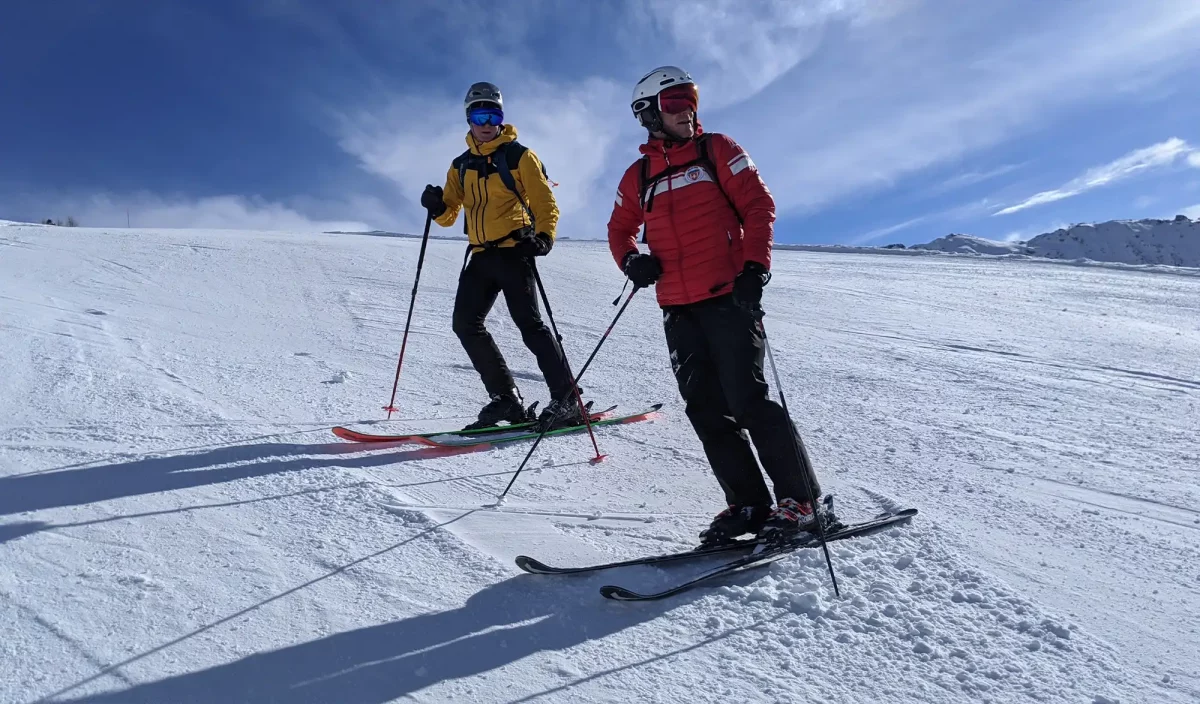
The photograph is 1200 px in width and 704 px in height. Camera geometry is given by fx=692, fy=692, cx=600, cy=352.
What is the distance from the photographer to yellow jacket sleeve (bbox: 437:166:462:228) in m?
4.89

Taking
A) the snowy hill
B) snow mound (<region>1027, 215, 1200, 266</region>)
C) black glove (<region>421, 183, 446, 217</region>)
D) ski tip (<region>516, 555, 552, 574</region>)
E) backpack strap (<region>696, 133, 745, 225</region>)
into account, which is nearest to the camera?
ski tip (<region>516, 555, 552, 574</region>)

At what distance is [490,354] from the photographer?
191 inches

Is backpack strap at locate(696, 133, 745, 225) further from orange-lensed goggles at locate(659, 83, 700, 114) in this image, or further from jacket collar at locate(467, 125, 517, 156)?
jacket collar at locate(467, 125, 517, 156)

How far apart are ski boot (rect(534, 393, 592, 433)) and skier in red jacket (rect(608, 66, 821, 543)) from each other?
60.0 inches

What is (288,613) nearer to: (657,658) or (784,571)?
(657,658)

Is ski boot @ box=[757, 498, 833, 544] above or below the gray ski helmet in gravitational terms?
below

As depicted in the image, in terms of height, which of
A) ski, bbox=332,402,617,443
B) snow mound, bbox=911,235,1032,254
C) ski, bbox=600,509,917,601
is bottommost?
ski, bbox=600,509,917,601

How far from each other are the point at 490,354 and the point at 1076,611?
3.57m

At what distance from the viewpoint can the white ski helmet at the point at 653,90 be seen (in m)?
3.12

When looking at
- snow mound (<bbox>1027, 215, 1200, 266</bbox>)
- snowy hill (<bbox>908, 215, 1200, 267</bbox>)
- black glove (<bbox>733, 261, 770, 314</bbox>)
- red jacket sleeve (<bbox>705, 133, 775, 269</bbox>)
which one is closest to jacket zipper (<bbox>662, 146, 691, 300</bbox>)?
red jacket sleeve (<bbox>705, 133, 775, 269</bbox>)

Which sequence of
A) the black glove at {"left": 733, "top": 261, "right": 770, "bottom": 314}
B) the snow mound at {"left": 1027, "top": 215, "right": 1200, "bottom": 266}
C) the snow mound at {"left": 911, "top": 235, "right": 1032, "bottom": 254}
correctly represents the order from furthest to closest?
the snow mound at {"left": 1027, "top": 215, "right": 1200, "bottom": 266} < the snow mound at {"left": 911, "top": 235, "right": 1032, "bottom": 254} < the black glove at {"left": 733, "top": 261, "right": 770, "bottom": 314}

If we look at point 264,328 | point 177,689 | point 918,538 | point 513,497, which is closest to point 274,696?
point 177,689

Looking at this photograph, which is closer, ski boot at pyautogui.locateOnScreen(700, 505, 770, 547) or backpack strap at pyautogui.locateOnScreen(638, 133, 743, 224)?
ski boot at pyautogui.locateOnScreen(700, 505, 770, 547)

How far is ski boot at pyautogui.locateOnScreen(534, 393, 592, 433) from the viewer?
4516 mm
